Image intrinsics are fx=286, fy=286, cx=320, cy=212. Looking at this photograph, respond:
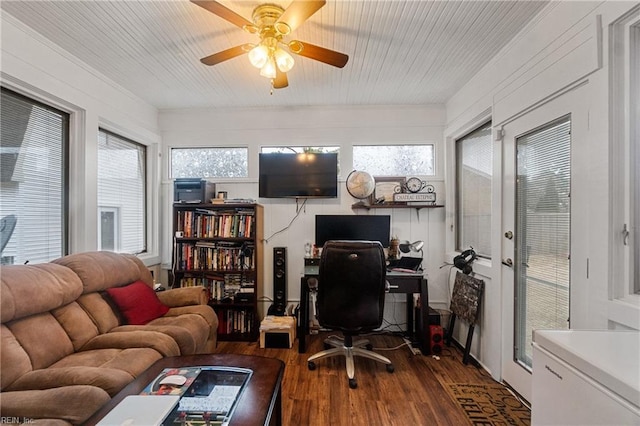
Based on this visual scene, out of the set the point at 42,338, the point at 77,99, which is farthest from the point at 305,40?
the point at 42,338

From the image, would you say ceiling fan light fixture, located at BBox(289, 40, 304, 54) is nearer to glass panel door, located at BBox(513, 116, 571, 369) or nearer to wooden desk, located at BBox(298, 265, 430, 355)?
glass panel door, located at BBox(513, 116, 571, 369)

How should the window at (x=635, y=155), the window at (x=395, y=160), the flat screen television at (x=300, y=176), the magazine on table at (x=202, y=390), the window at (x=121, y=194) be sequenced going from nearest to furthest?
the magazine on table at (x=202, y=390)
the window at (x=635, y=155)
the window at (x=121, y=194)
the flat screen television at (x=300, y=176)
the window at (x=395, y=160)

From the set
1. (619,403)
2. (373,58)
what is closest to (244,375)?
(619,403)

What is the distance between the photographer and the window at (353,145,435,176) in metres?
3.43

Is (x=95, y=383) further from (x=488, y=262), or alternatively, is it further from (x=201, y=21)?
(x=488, y=262)

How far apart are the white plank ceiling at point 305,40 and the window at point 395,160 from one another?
23.7 inches

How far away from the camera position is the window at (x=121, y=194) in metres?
2.86

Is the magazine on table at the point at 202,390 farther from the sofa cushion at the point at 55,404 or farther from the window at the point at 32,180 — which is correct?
the window at the point at 32,180

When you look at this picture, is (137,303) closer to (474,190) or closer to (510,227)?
(510,227)

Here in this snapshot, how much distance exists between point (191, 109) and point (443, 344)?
3.90 metres

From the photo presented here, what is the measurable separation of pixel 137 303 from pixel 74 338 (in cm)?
46

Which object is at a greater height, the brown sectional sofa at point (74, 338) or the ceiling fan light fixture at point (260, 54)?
the ceiling fan light fixture at point (260, 54)

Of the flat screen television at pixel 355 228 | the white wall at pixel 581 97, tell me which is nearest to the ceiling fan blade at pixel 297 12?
the white wall at pixel 581 97

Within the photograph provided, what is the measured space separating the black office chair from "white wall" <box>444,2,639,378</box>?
97cm
